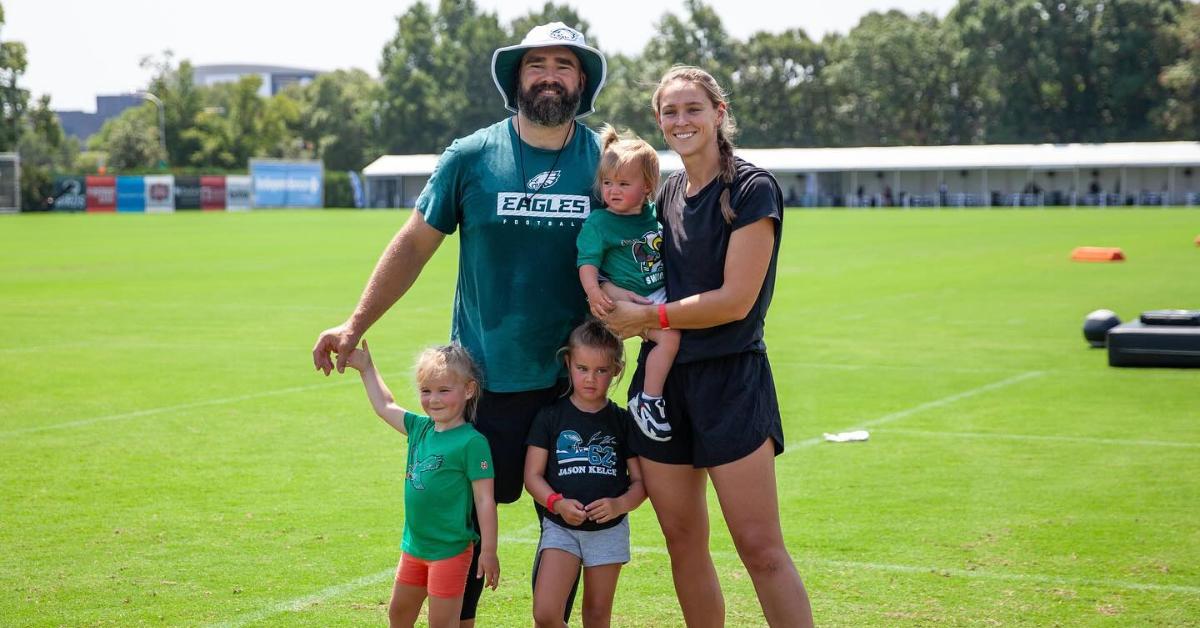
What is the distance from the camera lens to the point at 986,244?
35.0 m

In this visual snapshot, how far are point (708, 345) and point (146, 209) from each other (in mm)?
70314

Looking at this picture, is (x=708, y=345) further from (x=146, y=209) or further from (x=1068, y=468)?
(x=146, y=209)

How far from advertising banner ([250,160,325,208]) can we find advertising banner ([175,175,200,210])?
3.25 metres

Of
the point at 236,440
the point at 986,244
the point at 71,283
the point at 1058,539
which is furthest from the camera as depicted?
the point at 986,244

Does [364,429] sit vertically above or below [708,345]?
below

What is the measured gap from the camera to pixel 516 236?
15.9 feet

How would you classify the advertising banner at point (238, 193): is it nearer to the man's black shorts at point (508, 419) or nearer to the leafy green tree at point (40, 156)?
the leafy green tree at point (40, 156)

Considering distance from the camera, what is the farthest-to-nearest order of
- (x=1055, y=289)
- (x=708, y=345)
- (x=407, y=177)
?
(x=407, y=177), (x=1055, y=289), (x=708, y=345)

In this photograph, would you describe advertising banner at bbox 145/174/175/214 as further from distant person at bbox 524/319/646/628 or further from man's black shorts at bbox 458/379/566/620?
distant person at bbox 524/319/646/628

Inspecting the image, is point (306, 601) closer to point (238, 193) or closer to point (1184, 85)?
point (238, 193)

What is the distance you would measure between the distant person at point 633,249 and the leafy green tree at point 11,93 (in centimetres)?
8500

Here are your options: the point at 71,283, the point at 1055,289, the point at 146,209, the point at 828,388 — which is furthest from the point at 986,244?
the point at 146,209

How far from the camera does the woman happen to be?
4.46m

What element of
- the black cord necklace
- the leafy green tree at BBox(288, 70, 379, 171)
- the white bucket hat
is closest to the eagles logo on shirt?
the black cord necklace
